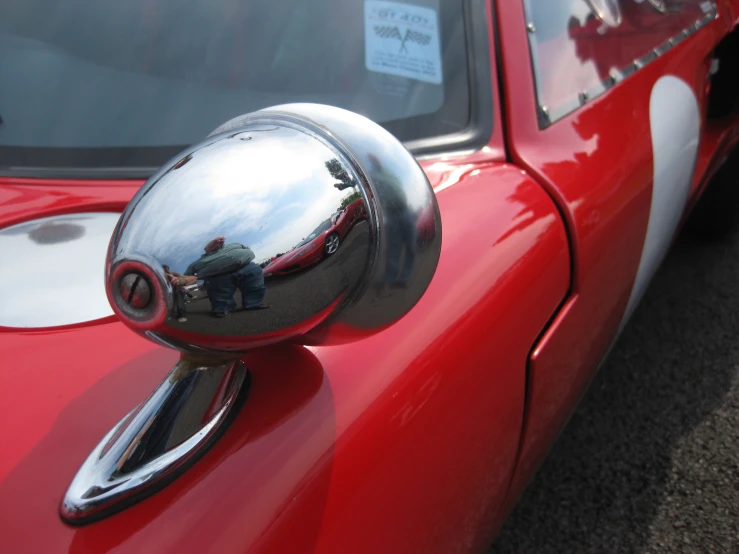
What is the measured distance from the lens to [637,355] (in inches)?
98.1

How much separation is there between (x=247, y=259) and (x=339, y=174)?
4.2 inches

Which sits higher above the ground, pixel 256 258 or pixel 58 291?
pixel 256 258

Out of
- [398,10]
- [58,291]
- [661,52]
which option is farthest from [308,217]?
[661,52]

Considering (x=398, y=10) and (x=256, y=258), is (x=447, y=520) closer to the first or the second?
(x=256, y=258)

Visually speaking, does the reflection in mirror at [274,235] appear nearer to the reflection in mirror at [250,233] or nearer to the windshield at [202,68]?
the reflection in mirror at [250,233]

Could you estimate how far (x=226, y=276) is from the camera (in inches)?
20.3

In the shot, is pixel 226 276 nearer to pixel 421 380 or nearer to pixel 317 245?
pixel 317 245

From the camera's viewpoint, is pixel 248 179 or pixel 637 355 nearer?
pixel 248 179

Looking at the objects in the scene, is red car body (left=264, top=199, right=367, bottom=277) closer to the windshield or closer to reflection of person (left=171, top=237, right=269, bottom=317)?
reflection of person (left=171, top=237, right=269, bottom=317)

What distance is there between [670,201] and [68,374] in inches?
53.1

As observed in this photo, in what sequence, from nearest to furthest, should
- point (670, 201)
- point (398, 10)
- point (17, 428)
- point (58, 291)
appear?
1. point (17, 428)
2. point (58, 291)
3. point (398, 10)
4. point (670, 201)

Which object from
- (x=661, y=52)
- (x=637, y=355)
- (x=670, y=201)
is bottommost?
(x=637, y=355)

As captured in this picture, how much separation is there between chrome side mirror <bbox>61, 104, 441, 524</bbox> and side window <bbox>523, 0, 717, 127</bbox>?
752mm

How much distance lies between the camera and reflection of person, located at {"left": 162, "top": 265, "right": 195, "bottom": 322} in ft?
1.66
